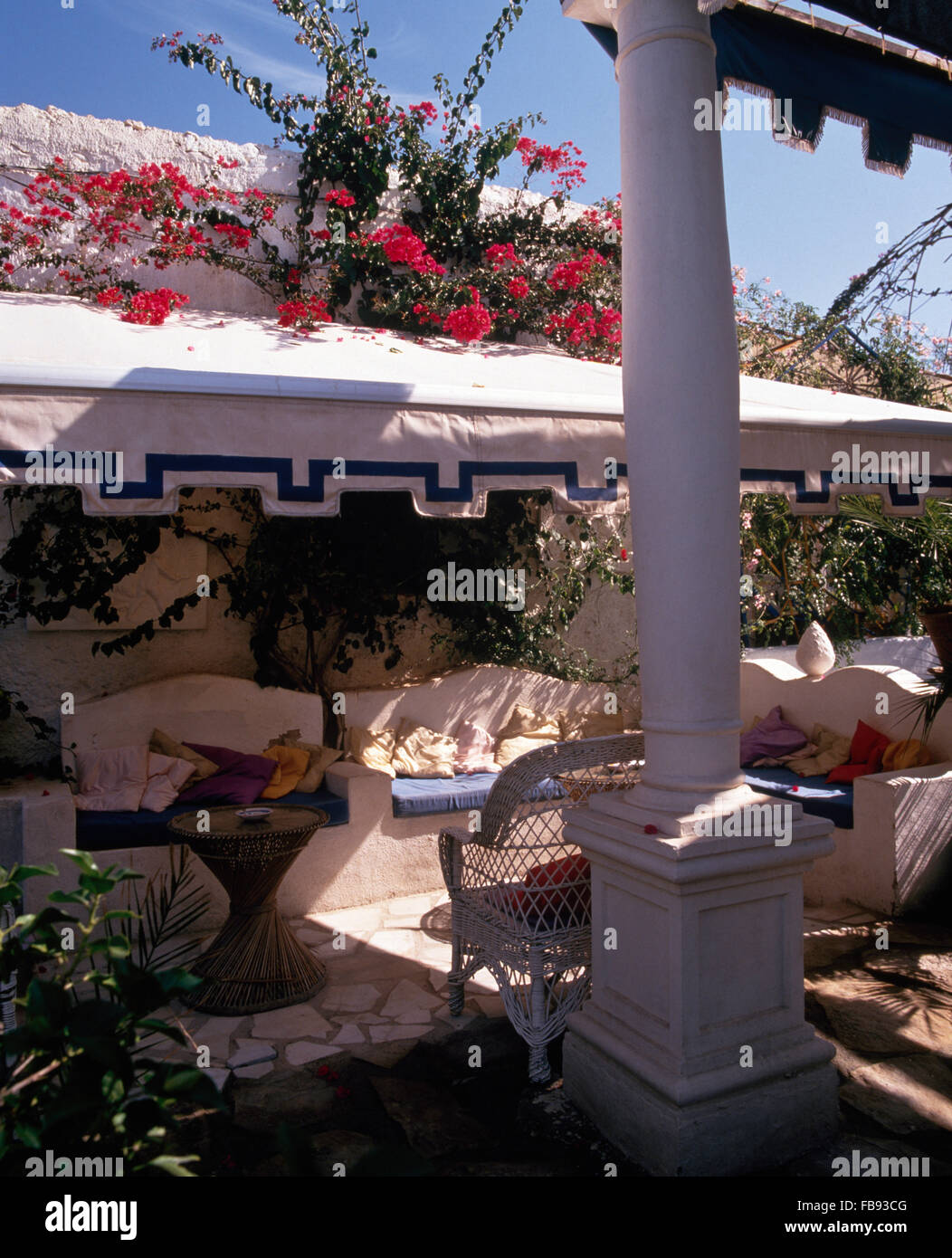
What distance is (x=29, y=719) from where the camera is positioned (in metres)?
5.45

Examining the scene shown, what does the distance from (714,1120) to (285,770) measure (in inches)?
142

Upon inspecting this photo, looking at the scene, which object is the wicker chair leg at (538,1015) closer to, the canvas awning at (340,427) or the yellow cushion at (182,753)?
the canvas awning at (340,427)

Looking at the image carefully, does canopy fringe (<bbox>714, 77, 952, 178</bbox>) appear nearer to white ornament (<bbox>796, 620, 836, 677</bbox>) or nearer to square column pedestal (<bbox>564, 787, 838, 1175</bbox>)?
square column pedestal (<bbox>564, 787, 838, 1175</bbox>)

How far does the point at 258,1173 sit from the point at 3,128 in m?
6.94

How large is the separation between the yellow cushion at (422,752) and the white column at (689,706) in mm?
3171

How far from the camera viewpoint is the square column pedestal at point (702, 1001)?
2.60 m

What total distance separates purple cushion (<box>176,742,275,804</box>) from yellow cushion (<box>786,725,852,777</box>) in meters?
3.39

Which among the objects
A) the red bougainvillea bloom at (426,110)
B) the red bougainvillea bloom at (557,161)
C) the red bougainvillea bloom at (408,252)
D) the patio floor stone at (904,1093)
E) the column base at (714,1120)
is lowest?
the patio floor stone at (904,1093)

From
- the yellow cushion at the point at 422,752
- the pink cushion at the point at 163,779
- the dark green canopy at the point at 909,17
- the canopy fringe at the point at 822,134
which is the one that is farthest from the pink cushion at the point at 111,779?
the dark green canopy at the point at 909,17

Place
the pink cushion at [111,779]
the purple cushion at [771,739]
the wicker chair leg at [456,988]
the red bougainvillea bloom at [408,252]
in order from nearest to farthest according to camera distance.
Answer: the wicker chair leg at [456,988] → the pink cushion at [111,779] → the purple cushion at [771,739] → the red bougainvillea bloom at [408,252]

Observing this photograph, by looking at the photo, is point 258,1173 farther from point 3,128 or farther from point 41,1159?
point 3,128

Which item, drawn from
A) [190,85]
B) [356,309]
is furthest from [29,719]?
[190,85]

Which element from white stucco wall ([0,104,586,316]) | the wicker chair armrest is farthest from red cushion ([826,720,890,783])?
white stucco wall ([0,104,586,316])

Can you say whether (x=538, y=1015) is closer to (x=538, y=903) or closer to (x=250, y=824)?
(x=538, y=903)
